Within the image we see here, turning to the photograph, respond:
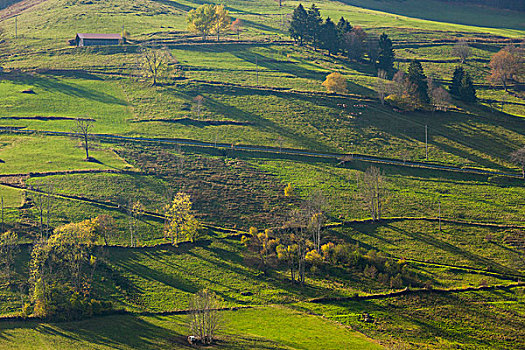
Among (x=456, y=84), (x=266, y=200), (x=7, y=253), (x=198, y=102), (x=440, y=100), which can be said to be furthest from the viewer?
(x=456, y=84)

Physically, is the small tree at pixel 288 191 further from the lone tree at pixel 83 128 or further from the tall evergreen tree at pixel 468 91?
the tall evergreen tree at pixel 468 91

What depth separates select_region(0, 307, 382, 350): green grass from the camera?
3285 inches

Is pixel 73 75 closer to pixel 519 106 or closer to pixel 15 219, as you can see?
pixel 15 219

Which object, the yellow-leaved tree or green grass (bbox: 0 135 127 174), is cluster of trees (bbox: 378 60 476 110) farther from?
the yellow-leaved tree

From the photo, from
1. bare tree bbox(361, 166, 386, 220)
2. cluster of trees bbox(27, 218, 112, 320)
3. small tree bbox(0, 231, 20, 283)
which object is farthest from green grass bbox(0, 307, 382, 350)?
bare tree bbox(361, 166, 386, 220)

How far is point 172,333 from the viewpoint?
87.5 metres

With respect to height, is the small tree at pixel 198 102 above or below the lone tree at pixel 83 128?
above

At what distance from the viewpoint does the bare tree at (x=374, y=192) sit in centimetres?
12644

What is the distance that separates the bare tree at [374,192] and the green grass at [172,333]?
39.6 m

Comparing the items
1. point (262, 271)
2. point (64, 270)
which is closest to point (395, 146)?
point (262, 271)

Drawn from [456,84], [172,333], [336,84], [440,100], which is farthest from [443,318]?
[456,84]

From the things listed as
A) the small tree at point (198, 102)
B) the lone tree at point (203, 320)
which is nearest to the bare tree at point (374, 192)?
the lone tree at point (203, 320)

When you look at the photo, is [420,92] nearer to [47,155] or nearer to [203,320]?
[47,155]

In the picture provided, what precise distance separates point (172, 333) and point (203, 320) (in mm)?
5882
